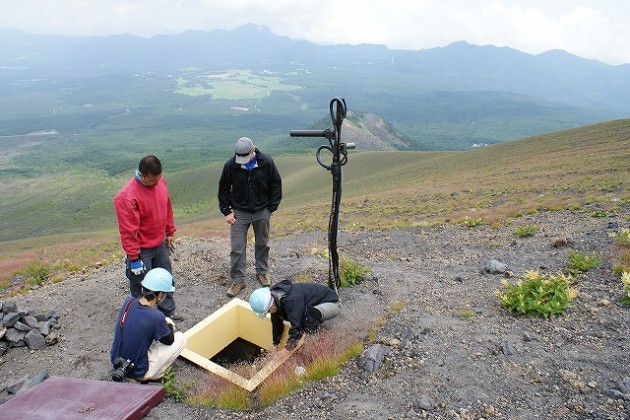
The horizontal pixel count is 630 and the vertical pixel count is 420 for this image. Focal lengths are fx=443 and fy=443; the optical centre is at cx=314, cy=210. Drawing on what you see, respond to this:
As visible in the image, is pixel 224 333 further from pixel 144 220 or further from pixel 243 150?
pixel 243 150

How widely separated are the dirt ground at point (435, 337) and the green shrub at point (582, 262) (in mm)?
131

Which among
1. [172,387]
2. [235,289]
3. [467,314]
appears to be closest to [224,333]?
[235,289]

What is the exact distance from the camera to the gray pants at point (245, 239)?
8633 millimetres

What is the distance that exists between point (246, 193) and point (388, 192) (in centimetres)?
3214

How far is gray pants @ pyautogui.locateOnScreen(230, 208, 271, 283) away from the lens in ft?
28.3

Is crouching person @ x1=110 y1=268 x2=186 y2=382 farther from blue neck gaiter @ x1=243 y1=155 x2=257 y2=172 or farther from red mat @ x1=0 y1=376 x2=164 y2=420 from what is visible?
blue neck gaiter @ x1=243 y1=155 x2=257 y2=172

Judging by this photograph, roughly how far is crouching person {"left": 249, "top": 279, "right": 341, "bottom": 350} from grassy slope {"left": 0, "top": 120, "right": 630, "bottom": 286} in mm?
11065

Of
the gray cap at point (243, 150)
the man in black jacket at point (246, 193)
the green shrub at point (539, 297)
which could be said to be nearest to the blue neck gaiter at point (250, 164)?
the man in black jacket at point (246, 193)

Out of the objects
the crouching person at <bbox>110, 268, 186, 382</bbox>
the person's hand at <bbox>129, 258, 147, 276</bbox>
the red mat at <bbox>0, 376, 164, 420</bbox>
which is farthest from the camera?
the person's hand at <bbox>129, 258, 147, 276</bbox>

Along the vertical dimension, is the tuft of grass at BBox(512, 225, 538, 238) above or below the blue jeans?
below

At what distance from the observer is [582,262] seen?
8.72 meters

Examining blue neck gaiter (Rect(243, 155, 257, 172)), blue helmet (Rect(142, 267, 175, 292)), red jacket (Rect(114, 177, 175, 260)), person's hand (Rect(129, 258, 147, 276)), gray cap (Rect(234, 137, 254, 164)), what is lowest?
person's hand (Rect(129, 258, 147, 276))

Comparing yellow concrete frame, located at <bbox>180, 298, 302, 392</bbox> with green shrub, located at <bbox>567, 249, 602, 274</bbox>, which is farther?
green shrub, located at <bbox>567, 249, 602, 274</bbox>

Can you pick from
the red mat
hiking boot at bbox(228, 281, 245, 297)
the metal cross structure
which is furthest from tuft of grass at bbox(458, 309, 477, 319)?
the red mat
